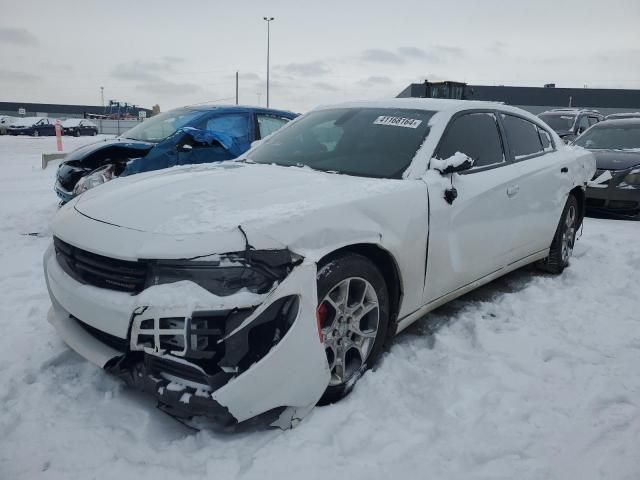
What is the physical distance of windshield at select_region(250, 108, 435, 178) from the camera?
3.04 metres

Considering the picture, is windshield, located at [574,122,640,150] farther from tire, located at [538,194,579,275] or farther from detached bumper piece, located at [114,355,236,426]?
detached bumper piece, located at [114,355,236,426]

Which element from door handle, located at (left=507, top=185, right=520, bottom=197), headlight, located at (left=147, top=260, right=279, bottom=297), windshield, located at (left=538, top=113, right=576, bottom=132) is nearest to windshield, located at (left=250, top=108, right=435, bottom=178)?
door handle, located at (left=507, top=185, right=520, bottom=197)

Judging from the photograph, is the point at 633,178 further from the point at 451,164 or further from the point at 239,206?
the point at 239,206

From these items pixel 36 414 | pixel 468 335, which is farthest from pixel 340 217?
pixel 36 414

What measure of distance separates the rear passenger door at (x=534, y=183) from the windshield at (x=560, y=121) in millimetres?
8451

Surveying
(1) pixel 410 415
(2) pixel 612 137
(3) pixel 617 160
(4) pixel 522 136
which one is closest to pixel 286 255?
(1) pixel 410 415

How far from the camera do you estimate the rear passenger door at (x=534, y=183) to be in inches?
151

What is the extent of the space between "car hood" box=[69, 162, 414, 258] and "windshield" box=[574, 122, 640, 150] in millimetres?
6653

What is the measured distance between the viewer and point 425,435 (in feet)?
7.40

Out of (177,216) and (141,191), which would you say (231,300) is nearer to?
(177,216)

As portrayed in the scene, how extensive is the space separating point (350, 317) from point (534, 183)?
2.26m

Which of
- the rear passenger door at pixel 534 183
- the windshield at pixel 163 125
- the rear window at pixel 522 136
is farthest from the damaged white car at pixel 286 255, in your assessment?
the windshield at pixel 163 125

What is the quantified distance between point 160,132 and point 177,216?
4.92 metres

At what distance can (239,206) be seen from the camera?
7.49ft
